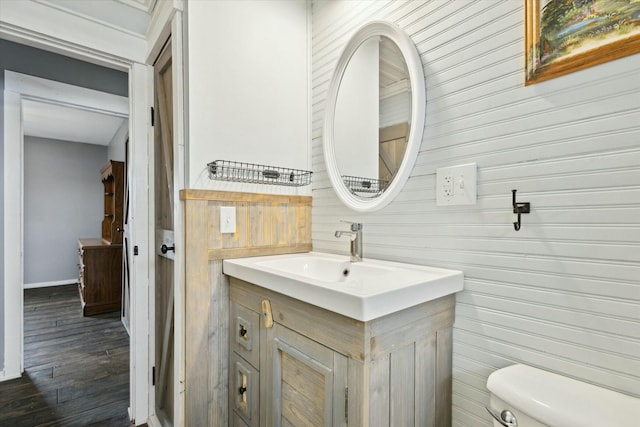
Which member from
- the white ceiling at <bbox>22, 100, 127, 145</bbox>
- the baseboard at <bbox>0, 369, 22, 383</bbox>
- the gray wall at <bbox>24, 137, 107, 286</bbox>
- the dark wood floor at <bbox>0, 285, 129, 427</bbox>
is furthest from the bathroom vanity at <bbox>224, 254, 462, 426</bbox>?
the gray wall at <bbox>24, 137, 107, 286</bbox>

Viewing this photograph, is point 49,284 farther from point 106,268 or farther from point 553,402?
point 553,402

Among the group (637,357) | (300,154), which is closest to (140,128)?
(300,154)

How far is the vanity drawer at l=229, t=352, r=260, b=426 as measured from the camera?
120 centimetres

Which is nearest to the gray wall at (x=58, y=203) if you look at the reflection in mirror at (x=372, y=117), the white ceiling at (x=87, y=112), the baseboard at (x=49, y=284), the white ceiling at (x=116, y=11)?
the baseboard at (x=49, y=284)

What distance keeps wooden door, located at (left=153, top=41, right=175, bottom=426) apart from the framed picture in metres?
1.58

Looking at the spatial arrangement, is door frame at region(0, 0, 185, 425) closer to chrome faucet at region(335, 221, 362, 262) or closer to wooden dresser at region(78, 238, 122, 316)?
chrome faucet at region(335, 221, 362, 262)

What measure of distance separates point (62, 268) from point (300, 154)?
546 centimetres

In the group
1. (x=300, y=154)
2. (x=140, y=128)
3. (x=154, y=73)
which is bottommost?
(x=300, y=154)

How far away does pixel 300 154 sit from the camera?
1705 millimetres

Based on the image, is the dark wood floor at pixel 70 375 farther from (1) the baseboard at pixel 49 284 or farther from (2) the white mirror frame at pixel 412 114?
(2) the white mirror frame at pixel 412 114

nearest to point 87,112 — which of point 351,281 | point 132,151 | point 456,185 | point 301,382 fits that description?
point 132,151

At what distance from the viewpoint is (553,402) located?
2.35 feet

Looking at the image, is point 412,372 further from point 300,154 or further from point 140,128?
point 140,128

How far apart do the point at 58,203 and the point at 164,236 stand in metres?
4.68
